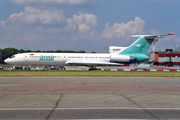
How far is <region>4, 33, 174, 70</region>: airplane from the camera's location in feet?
152

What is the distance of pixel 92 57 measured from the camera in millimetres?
48219

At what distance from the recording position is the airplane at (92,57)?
1823 inches

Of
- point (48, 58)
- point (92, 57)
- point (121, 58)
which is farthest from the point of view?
point (92, 57)

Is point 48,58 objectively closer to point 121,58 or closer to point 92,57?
point 92,57

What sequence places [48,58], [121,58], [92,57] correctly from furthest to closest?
1. [92,57]
2. [121,58]
3. [48,58]

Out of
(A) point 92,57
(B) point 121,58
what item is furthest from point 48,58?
(B) point 121,58

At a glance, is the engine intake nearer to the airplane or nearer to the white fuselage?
the airplane

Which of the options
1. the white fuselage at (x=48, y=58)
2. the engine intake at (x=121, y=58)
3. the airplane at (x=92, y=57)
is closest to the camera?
the white fuselage at (x=48, y=58)

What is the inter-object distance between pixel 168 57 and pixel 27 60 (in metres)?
79.4

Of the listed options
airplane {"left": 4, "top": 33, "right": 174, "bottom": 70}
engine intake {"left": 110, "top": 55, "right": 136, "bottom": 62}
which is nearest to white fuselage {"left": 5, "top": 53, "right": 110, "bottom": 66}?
airplane {"left": 4, "top": 33, "right": 174, "bottom": 70}

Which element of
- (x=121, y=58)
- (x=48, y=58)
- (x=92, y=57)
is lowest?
(x=121, y=58)

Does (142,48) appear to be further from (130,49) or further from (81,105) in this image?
(81,105)

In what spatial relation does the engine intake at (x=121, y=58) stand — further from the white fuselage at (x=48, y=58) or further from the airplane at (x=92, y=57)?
the white fuselage at (x=48, y=58)

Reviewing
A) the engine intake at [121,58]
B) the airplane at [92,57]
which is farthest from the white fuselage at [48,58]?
the engine intake at [121,58]
